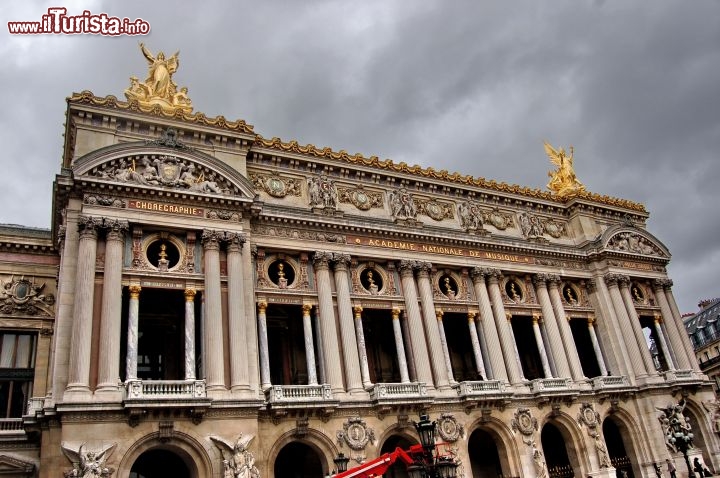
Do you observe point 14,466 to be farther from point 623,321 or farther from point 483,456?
point 623,321

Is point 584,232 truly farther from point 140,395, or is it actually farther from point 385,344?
point 140,395

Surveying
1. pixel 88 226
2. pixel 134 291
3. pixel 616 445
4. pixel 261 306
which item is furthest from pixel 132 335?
pixel 616 445

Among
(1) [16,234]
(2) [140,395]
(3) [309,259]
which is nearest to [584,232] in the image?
(3) [309,259]

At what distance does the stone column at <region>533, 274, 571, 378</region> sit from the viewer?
124 ft

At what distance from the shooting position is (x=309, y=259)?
32.4 m

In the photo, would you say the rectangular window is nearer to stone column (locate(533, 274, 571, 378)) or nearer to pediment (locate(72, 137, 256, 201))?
pediment (locate(72, 137, 256, 201))

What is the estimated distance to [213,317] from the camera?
27.3m

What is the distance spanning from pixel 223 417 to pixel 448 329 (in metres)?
18.1

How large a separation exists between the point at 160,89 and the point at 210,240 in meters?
8.91

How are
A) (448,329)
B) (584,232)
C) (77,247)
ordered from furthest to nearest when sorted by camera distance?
(584,232), (448,329), (77,247)

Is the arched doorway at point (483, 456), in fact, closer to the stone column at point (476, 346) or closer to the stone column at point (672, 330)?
the stone column at point (476, 346)

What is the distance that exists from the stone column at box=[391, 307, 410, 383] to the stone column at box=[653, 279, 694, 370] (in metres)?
22.1

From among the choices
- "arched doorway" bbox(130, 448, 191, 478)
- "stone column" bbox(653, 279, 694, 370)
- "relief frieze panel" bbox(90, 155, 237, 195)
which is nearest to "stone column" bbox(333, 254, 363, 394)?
"relief frieze panel" bbox(90, 155, 237, 195)

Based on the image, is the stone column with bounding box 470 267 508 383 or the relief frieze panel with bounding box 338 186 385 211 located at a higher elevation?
the relief frieze panel with bounding box 338 186 385 211
